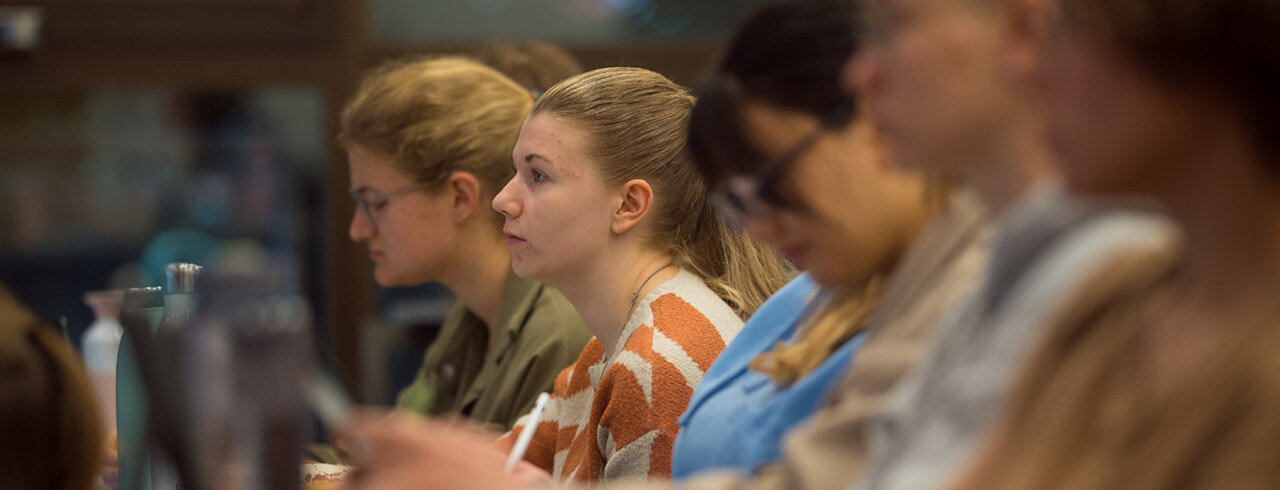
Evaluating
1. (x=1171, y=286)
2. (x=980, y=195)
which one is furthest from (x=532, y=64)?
(x=1171, y=286)

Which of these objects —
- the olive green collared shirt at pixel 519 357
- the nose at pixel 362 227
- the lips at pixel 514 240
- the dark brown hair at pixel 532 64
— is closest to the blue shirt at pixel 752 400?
the lips at pixel 514 240

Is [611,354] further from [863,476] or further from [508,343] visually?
[863,476]

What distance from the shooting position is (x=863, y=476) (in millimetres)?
807

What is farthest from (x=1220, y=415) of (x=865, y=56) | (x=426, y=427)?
(x=426, y=427)

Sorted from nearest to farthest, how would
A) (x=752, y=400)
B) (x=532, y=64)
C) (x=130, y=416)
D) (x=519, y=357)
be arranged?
(x=752, y=400)
(x=130, y=416)
(x=519, y=357)
(x=532, y=64)

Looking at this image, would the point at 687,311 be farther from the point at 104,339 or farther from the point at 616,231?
the point at 104,339

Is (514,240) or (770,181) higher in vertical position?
(770,181)

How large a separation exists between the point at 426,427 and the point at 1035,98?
50 cm

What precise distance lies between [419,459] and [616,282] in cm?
75

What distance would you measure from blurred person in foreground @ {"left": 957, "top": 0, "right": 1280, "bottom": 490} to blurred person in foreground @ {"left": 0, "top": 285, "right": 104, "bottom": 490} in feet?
2.29

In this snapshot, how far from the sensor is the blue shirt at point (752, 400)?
3.46ft

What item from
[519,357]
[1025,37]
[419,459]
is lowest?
[519,357]

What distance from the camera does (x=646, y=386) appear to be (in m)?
1.44

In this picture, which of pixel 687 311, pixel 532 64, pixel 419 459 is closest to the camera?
pixel 419 459
